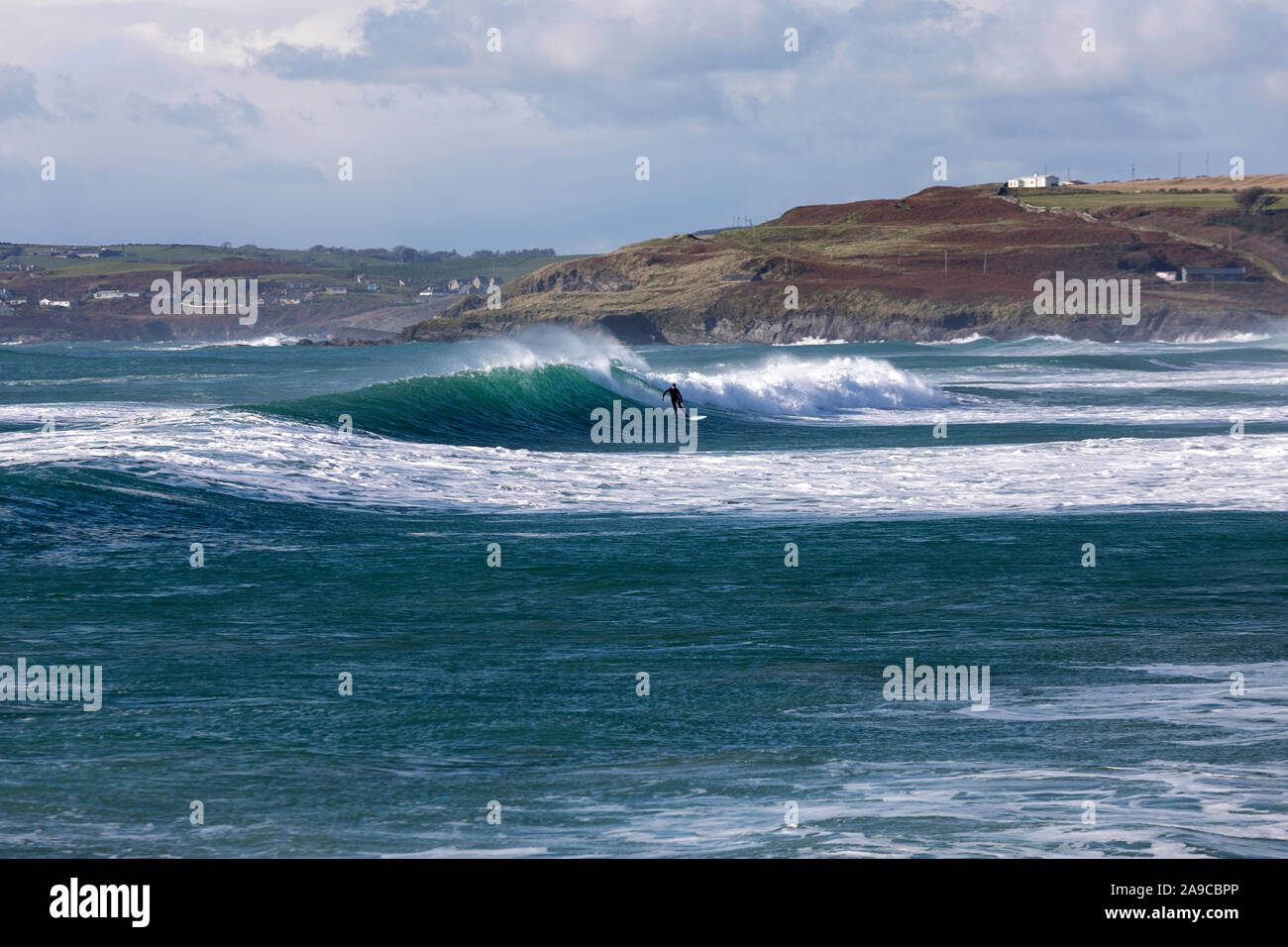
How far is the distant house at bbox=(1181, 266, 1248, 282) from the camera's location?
157875 millimetres

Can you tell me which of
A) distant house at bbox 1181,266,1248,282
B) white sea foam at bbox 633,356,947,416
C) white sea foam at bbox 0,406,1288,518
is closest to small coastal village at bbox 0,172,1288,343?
distant house at bbox 1181,266,1248,282

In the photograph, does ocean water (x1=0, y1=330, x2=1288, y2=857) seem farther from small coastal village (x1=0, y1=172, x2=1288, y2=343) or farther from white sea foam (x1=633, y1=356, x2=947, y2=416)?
small coastal village (x1=0, y1=172, x2=1288, y2=343)

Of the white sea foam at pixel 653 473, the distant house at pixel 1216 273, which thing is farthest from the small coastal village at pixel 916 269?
the white sea foam at pixel 653 473

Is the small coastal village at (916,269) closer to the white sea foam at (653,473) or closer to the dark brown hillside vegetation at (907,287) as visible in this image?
the dark brown hillside vegetation at (907,287)

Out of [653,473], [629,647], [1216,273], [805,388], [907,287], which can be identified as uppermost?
[1216,273]

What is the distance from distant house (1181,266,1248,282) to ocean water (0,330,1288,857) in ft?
471

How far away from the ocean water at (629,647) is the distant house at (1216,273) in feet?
471

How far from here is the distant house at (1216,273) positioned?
15788cm

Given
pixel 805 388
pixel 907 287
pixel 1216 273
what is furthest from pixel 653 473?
pixel 1216 273

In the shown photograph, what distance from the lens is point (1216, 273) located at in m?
158

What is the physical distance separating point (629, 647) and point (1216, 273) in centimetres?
16261

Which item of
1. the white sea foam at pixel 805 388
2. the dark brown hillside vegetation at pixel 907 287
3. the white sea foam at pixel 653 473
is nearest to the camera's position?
the white sea foam at pixel 653 473

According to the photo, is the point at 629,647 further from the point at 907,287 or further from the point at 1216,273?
the point at 1216,273
